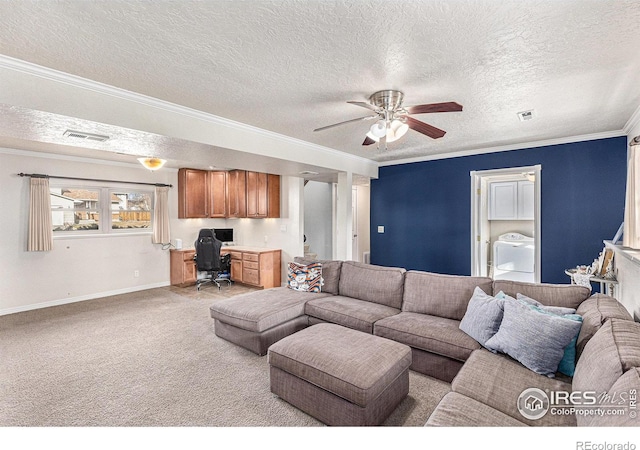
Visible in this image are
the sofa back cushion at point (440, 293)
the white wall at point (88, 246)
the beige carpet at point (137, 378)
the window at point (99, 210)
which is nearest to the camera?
the beige carpet at point (137, 378)

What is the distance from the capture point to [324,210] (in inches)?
291

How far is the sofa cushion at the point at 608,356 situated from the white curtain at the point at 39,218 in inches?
244

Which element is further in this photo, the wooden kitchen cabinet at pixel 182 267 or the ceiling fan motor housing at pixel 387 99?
the wooden kitchen cabinet at pixel 182 267

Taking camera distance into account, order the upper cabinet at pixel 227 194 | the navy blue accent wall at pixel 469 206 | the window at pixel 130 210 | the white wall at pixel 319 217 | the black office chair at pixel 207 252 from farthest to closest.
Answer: the white wall at pixel 319 217, the upper cabinet at pixel 227 194, the black office chair at pixel 207 252, the window at pixel 130 210, the navy blue accent wall at pixel 469 206

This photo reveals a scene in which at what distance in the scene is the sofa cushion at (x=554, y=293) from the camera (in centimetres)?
222

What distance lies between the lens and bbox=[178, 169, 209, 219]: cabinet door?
604 centimetres

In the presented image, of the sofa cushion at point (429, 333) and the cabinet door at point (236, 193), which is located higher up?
the cabinet door at point (236, 193)

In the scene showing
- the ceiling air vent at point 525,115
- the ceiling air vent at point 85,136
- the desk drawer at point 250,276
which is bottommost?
the desk drawer at point 250,276

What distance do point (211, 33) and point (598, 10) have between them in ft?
6.85

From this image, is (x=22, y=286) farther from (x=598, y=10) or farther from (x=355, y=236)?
(x=598, y=10)

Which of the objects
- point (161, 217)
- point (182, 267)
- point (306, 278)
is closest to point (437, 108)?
point (306, 278)

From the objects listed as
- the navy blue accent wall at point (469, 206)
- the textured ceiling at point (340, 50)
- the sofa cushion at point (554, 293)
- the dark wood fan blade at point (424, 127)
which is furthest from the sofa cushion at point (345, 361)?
the navy blue accent wall at point (469, 206)

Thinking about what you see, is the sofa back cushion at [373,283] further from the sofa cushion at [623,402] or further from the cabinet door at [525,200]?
the cabinet door at [525,200]
